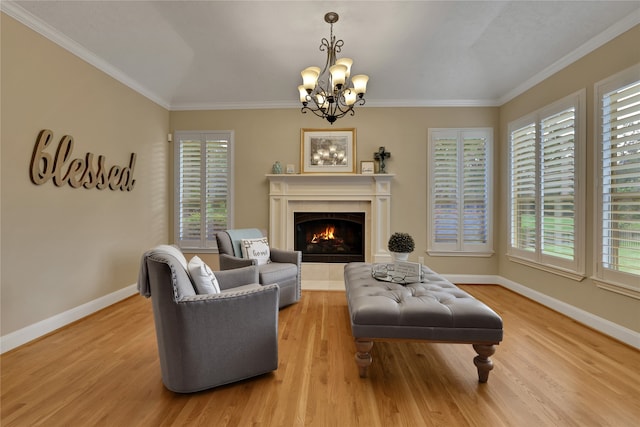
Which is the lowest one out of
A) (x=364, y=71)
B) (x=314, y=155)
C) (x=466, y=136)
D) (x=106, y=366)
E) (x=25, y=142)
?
(x=106, y=366)

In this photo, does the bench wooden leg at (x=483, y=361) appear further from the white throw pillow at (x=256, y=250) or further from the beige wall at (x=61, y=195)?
the beige wall at (x=61, y=195)

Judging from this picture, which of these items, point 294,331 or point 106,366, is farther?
point 294,331

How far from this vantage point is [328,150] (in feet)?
15.6

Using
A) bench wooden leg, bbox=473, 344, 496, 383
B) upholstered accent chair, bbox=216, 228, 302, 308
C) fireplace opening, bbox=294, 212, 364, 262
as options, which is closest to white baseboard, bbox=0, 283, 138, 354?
upholstered accent chair, bbox=216, 228, 302, 308

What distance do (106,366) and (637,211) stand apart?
4.67 meters

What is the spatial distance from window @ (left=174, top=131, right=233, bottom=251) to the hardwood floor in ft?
6.96

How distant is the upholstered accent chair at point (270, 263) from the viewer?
3.33 m

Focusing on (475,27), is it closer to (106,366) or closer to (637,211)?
(637,211)

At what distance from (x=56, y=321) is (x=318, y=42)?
429 centimetres

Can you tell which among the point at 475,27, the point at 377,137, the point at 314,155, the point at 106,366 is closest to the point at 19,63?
the point at 106,366

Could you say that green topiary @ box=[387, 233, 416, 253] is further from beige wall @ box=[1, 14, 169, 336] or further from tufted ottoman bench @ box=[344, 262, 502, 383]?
beige wall @ box=[1, 14, 169, 336]

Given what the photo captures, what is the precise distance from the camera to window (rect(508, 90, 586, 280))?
315 centimetres

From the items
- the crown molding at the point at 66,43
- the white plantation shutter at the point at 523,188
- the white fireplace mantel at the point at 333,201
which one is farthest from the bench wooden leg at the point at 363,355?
the crown molding at the point at 66,43

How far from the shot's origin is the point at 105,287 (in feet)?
11.5
